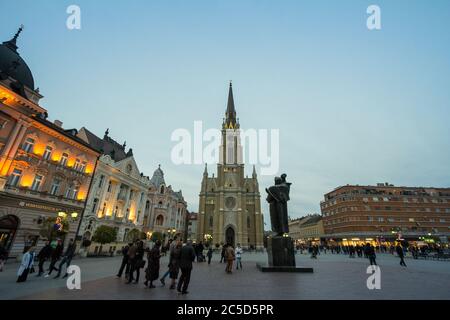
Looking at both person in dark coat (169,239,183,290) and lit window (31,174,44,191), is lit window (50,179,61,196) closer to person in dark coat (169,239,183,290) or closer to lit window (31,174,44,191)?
lit window (31,174,44,191)

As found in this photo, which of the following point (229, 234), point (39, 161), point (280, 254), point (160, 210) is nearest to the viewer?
point (280, 254)

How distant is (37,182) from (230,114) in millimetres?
61396

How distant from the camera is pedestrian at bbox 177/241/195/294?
21.8 ft

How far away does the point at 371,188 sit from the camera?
65312mm

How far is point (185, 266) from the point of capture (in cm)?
678

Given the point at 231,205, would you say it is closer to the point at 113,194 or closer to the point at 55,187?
the point at 113,194

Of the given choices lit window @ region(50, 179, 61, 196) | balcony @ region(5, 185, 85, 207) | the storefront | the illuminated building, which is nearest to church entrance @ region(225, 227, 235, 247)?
the illuminated building

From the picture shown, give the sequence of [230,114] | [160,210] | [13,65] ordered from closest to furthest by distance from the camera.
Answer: [13,65]
[160,210]
[230,114]

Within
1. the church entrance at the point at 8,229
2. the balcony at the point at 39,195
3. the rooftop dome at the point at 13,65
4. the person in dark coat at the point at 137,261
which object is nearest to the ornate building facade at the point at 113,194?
the balcony at the point at 39,195

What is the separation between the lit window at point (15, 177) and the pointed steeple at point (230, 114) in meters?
56.9

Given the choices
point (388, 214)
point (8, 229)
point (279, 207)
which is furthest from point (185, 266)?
point (388, 214)
